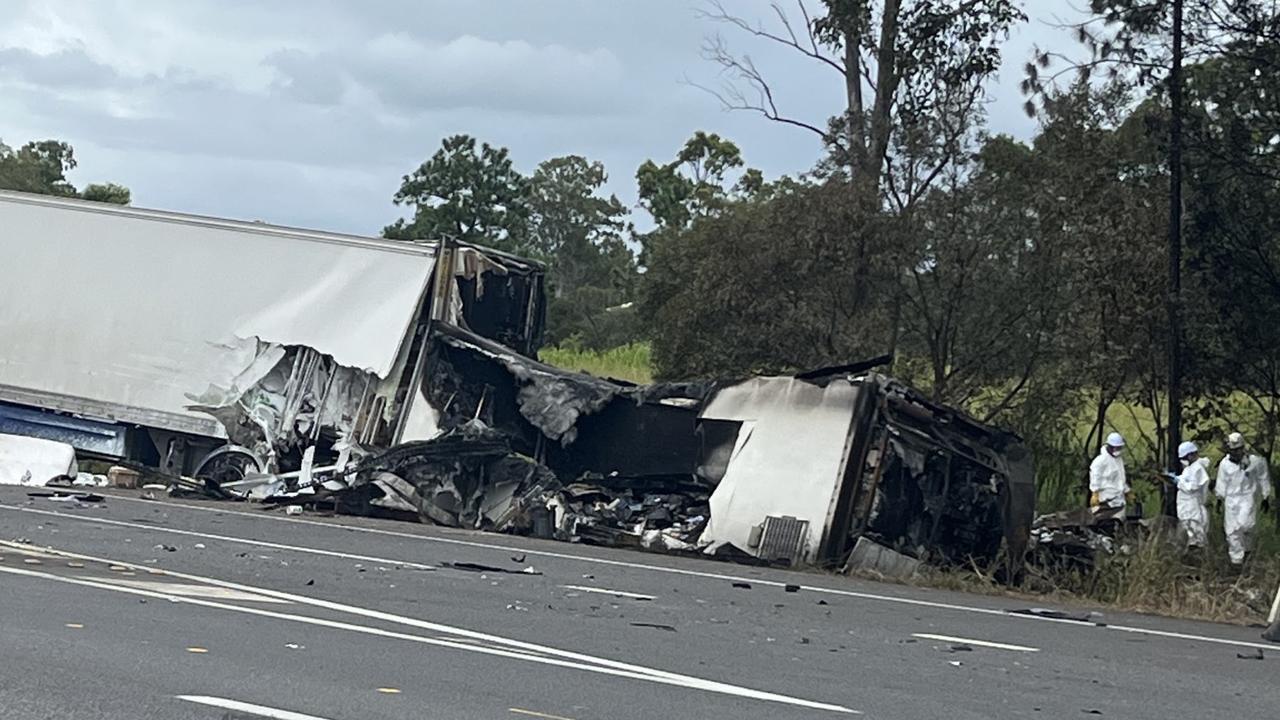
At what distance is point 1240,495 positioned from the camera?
19125 millimetres

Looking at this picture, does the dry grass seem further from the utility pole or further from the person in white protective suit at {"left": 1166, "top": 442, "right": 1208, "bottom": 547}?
the utility pole

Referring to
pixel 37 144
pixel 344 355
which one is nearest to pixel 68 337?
pixel 344 355

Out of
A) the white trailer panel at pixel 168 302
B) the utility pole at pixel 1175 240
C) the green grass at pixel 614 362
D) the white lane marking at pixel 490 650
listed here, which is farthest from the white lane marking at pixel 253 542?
the green grass at pixel 614 362

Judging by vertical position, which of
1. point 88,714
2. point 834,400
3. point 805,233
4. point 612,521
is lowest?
point 88,714

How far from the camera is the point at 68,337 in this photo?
74.3ft

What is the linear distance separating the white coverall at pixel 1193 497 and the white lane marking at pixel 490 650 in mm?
11436

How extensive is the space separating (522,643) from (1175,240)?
12.7 m

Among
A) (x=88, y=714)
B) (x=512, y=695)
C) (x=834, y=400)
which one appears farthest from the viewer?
(x=834, y=400)

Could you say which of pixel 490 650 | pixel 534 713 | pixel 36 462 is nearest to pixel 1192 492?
pixel 490 650

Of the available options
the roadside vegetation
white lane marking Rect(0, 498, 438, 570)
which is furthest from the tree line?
white lane marking Rect(0, 498, 438, 570)

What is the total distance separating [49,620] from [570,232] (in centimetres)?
5424

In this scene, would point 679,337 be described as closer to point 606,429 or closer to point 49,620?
point 606,429

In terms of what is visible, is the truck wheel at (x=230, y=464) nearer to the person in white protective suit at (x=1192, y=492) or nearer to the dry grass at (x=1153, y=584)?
the dry grass at (x=1153, y=584)

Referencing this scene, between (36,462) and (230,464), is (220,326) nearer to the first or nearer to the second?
(230,464)
